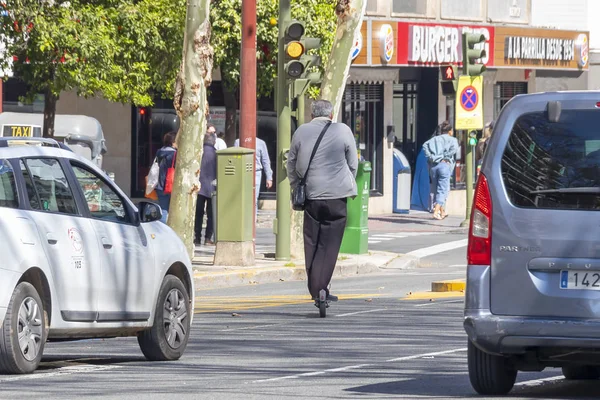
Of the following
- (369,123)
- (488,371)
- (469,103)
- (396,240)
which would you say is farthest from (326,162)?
(369,123)

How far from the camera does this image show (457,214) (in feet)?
120

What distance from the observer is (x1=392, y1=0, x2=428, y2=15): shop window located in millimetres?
35406

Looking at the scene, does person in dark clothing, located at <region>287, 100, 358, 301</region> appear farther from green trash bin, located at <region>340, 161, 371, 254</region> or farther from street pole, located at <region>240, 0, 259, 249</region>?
green trash bin, located at <region>340, 161, 371, 254</region>

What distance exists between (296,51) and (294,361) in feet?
31.6

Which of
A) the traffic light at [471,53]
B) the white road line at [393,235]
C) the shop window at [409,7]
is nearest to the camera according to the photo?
the white road line at [393,235]

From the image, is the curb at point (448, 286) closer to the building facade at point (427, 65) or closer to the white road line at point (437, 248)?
the white road line at point (437, 248)

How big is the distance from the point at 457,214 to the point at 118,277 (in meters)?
27.0

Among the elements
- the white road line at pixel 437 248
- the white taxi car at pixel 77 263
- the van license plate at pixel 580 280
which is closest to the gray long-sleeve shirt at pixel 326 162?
the white taxi car at pixel 77 263

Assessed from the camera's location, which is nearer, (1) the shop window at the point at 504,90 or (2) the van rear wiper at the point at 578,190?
(2) the van rear wiper at the point at 578,190

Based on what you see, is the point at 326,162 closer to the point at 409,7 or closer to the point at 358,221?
the point at 358,221

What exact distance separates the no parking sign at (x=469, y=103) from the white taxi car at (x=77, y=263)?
18.4 metres

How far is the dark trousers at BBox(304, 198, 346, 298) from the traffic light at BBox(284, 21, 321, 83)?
251 inches

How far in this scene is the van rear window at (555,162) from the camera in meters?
7.99

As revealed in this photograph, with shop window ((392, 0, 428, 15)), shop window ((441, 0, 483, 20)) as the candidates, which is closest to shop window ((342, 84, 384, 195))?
shop window ((392, 0, 428, 15))
